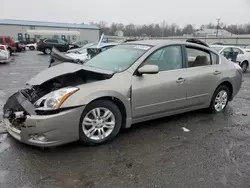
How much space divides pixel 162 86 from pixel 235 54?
33.3 ft

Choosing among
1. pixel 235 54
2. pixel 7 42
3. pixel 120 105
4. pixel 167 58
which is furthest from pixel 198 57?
pixel 7 42

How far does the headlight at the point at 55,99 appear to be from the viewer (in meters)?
3.09

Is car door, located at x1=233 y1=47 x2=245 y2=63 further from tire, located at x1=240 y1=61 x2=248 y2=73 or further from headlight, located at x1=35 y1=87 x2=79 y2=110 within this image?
headlight, located at x1=35 y1=87 x2=79 y2=110

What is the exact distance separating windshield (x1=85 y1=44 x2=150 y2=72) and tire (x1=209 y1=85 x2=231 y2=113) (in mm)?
2000

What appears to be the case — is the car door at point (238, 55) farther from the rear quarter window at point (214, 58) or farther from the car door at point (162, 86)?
the car door at point (162, 86)

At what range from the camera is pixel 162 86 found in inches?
158

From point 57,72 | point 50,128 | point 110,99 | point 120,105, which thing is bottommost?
point 50,128

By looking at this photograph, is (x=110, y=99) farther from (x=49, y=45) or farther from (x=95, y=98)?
(x=49, y=45)

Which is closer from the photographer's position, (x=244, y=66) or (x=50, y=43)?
(x=244, y=66)

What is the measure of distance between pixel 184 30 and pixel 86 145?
90.5 m

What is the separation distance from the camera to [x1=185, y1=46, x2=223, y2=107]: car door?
4473mm

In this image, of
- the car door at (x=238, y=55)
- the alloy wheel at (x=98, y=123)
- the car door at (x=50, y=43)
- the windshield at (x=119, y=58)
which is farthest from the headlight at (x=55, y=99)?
the car door at (x=50, y=43)

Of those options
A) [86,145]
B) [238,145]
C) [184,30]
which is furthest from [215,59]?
[184,30]

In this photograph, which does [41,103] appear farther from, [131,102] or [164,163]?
[164,163]
